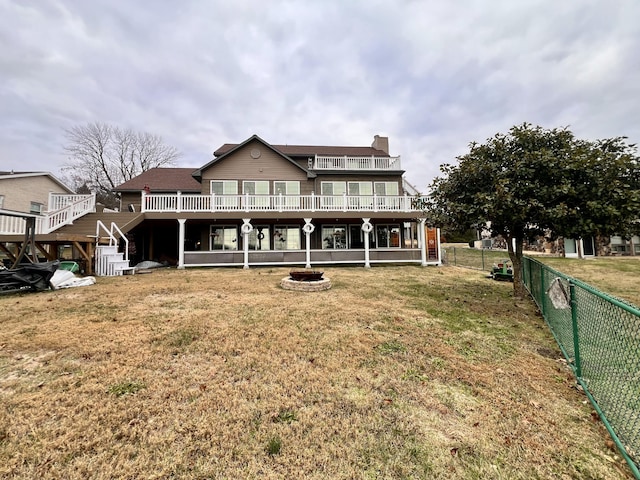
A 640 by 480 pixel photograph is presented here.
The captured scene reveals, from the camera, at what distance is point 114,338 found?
429cm

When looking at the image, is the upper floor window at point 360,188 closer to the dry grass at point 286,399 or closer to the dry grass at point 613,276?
the dry grass at point 613,276

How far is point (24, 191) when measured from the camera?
745 inches

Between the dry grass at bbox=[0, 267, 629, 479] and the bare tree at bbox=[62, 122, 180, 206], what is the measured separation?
34.8m

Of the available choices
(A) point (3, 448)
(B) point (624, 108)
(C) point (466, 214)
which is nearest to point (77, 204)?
(A) point (3, 448)

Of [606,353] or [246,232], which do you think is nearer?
[606,353]

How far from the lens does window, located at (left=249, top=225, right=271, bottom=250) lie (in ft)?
57.3

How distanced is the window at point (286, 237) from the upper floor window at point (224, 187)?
3.52 metres

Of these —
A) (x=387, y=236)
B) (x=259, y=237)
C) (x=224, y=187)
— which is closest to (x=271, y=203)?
(x=259, y=237)

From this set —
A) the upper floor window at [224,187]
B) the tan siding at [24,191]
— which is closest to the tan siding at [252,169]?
the upper floor window at [224,187]

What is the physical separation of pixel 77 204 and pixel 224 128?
20.4 meters

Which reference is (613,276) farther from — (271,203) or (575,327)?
(271,203)

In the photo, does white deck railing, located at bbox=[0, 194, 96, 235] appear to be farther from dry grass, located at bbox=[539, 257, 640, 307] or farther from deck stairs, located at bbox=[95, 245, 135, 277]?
dry grass, located at bbox=[539, 257, 640, 307]

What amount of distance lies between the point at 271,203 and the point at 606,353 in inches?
555

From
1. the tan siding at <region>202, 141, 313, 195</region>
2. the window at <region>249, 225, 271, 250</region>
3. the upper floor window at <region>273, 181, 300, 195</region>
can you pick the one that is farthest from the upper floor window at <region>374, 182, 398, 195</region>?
the window at <region>249, 225, 271, 250</region>
